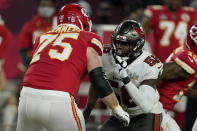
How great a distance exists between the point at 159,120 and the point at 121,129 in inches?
13.2

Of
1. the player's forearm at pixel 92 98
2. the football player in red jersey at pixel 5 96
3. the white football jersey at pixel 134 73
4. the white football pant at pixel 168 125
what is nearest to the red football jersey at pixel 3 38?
the football player in red jersey at pixel 5 96

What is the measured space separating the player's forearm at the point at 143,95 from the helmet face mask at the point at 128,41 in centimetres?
32

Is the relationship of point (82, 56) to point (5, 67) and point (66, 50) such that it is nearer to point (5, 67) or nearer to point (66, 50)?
point (66, 50)

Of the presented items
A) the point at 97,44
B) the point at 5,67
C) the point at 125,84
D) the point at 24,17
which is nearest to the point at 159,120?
the point at 125,84

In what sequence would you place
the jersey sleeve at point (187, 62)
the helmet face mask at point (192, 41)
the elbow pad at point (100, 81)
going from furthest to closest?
1. the helmet face mask at point (192, 41)
2. the jersey sleeve at point (187, 62)
3. the elbow pad at point (100, 81)

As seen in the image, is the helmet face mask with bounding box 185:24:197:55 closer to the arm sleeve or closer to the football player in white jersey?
the football player in white jersey

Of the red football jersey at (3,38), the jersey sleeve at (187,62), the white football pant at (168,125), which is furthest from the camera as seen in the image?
the red football jersey at (3,38)

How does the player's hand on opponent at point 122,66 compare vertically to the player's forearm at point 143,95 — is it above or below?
above

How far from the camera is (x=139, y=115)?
4.53 meters

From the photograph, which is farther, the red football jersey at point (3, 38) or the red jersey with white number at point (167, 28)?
the red jersey with white number at point (167, 28)

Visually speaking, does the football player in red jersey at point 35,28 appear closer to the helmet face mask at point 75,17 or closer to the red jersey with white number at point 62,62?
the helmet face mask at point 75,17

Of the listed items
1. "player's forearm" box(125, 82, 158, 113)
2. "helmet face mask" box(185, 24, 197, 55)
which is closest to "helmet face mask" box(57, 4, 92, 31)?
"player's forearm" box(125, 82, 158, 113)

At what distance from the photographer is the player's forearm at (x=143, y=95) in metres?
4.16

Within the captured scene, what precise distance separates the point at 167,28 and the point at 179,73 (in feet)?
10.4
